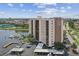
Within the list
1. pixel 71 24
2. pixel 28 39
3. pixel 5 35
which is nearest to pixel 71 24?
pixel 71 24

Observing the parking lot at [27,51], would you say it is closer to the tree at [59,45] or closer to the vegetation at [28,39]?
the vegetation at [28,39]

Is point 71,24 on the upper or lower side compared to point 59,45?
upper

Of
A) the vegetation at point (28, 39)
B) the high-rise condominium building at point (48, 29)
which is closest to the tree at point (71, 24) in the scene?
the high-rise condominium building at point (48, 29)

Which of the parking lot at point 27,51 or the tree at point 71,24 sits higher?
the tree at point 71,24

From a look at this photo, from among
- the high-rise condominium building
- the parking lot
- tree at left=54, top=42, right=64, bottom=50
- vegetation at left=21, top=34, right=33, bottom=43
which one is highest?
the high-rise condominium building

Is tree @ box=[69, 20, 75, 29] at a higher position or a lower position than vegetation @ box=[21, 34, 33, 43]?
higher

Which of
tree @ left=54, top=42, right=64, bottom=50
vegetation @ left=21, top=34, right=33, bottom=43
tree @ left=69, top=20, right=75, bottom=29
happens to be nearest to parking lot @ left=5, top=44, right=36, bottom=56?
vegetation @ left=21, top=34, right=33, bottom=43

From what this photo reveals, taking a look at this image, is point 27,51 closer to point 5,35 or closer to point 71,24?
point 5,35

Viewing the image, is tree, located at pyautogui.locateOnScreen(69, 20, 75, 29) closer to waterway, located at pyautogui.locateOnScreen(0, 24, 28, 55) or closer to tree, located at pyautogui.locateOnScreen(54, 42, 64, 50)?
tree, located at pyautogui.locateOnScreen(54, 42, 64, 50)
